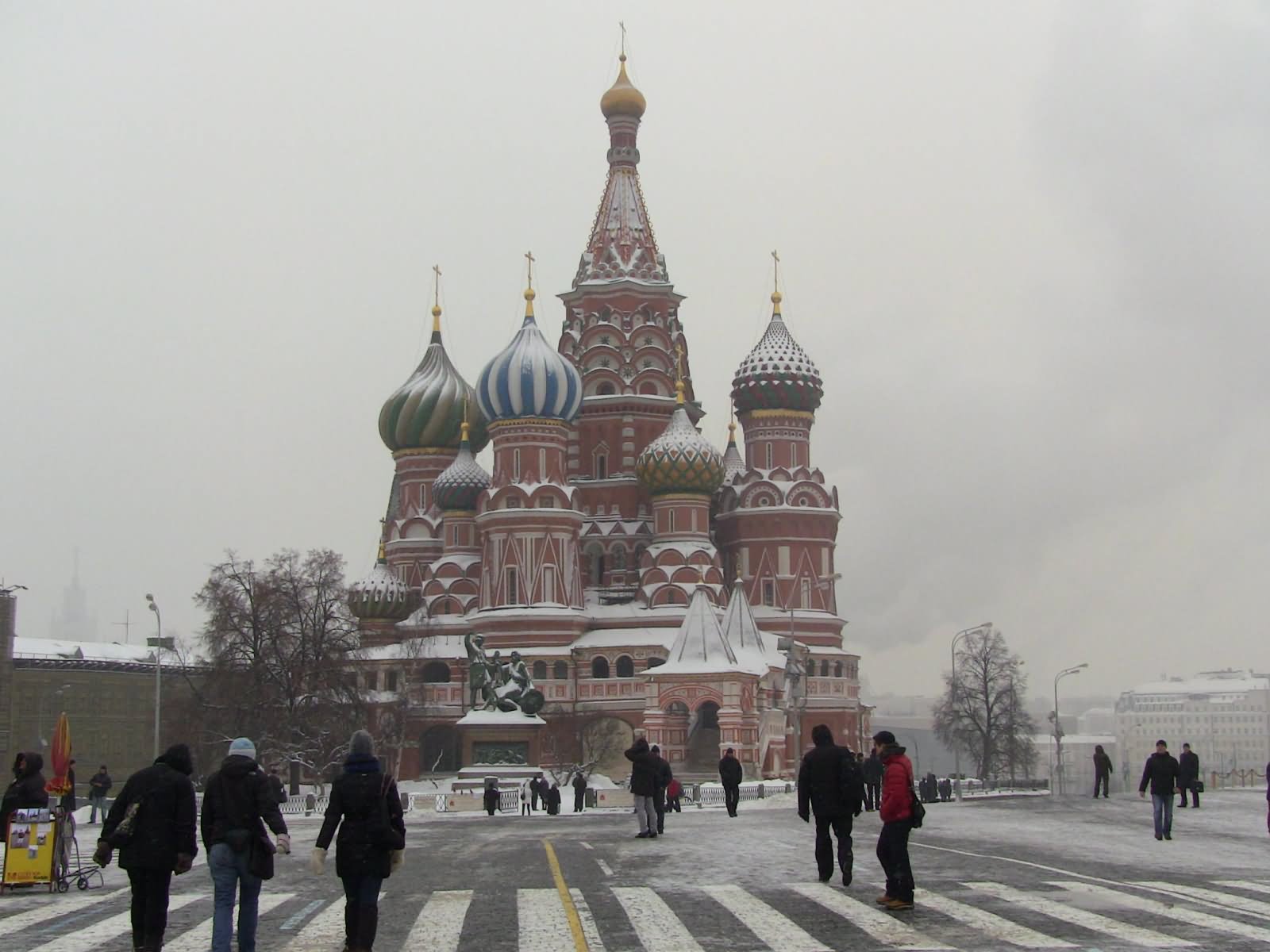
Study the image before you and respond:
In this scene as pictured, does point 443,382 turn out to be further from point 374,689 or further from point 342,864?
point 342,864

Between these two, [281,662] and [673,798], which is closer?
[673,798]

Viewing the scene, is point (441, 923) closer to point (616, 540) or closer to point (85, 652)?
point (616, 540)

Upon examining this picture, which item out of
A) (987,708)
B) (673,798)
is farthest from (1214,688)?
(673,798)

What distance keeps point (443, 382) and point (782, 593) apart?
776 inches

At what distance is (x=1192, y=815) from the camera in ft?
94.1

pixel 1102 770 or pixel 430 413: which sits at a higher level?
pixel 430 413

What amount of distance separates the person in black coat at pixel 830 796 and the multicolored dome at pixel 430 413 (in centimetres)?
6247

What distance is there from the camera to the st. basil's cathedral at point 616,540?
64625 mm

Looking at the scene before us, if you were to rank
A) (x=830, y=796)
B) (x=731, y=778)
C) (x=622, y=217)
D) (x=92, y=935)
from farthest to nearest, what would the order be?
(x=622, y=217) < (x=731, y=778) < (x=830, y=796) < (x=92, y=935)

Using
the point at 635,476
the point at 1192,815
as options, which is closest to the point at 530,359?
the point at 635,476

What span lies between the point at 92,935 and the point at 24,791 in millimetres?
4072

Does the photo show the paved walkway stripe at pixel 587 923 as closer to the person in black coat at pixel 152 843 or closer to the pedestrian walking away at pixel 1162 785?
the person in black coat at pixel 152 843

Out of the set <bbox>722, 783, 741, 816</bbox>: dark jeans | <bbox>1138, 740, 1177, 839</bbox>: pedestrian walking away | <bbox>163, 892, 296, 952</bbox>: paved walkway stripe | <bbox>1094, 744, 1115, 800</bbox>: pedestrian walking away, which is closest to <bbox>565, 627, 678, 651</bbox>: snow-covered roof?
<bbox>1094, 744, 1115, 800</bbox>: pedestrian walking away

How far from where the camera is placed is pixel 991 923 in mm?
12375
